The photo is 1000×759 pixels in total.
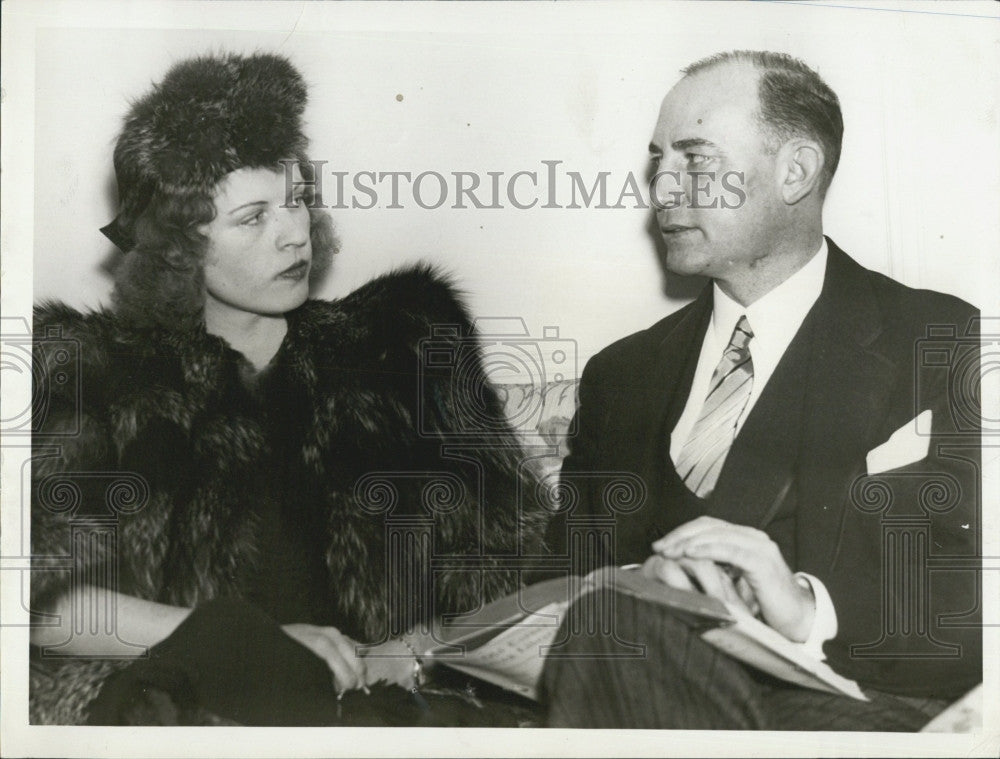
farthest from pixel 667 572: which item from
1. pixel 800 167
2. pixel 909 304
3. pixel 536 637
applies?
pixel 800 167

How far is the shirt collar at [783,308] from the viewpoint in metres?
2.14

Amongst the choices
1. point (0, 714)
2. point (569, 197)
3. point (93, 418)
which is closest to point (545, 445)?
point (569, 197)

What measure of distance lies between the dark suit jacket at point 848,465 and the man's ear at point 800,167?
157 mm

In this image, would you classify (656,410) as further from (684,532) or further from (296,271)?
(296,271)

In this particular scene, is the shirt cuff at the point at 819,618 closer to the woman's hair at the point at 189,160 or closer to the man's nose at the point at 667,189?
the man's nose at the point at 667,189

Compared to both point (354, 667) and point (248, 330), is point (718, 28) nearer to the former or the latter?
point (248, 330)

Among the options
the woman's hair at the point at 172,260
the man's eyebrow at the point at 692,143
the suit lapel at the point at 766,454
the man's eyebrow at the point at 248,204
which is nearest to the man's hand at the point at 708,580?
the suit lapel at the point at 766,454

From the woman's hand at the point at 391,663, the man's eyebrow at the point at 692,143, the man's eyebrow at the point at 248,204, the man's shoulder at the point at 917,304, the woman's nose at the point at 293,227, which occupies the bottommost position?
the woman's hand at the point at 391,663

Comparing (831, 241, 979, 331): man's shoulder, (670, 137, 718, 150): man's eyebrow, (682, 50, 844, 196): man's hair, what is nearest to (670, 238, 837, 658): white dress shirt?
(831, 241, 979, 331): man's shoulder

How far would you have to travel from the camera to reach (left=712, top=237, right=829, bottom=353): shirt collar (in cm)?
214

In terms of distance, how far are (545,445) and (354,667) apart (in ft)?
2.21

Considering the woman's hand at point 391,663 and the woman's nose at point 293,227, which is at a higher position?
the woman's nose at point 293,227

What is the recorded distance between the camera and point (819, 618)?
82.4 inches

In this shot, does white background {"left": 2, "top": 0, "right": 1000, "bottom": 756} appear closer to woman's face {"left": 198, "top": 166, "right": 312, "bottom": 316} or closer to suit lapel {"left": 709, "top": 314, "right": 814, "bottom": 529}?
woman's face {"left": 198, "top": 166, "right": 312, "bottom": 316}
